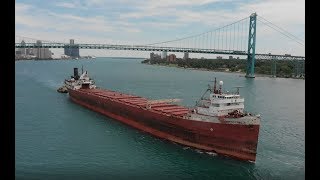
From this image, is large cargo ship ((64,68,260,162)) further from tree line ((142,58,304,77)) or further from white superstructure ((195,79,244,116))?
tree line ((142,58,304,77))

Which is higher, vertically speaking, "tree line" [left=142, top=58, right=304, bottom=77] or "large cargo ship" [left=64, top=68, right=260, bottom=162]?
"tree line" [left=142, top=58, right=304, bottom=77]

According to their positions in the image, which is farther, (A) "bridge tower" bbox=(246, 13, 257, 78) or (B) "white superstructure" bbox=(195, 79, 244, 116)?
(A) "bridge tower" bbox=(246, 13, 257, 78)

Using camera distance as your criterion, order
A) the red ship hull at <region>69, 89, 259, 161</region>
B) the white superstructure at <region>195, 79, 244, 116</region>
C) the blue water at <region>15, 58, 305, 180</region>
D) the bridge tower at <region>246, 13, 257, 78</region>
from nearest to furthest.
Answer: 1. the blue water at <region>15, 58, 305, 180</region>
2. the red ship hull at <region>69, 89, 259, 161</region>
3. the white superstructure at <region>195, 79, 244, 116</region>
4. the bridge tower at <region>246, 13, 257, 78</region>

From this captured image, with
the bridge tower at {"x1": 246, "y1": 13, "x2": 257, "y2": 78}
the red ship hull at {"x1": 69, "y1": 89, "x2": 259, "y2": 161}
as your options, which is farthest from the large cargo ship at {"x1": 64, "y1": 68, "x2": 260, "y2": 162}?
the bridge tower at {"x1": 246, "y1": 13, "x2": 257, "y2": 78}

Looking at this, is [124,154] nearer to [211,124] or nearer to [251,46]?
[211,124]

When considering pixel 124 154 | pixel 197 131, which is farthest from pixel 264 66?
pixel 124 154

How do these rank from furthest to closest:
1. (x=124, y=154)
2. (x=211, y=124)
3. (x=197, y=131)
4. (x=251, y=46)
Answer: (x=251, y=46)
(x=197, y=131)
(x=211, y=124)
(x=124, y=154)

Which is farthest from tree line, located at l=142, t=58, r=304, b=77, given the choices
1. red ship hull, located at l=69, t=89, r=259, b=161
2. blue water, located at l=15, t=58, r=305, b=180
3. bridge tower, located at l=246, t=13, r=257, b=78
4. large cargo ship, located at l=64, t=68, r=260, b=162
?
large cargo ship, located at l=64, t=68, r=260, b=162

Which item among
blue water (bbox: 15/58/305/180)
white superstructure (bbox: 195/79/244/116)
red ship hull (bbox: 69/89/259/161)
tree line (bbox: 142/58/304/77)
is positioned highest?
tree line (bbox: 142/58/304/77)

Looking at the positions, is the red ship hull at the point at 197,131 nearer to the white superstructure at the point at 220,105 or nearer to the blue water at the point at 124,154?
the blue water at the point at 124,154

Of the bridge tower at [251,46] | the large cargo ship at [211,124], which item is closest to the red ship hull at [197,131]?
the large cargo ship at [211,124]

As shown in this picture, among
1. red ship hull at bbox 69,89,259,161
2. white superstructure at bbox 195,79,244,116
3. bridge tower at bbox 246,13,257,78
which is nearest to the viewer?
red ship hull at bbox 69,89,259,161
